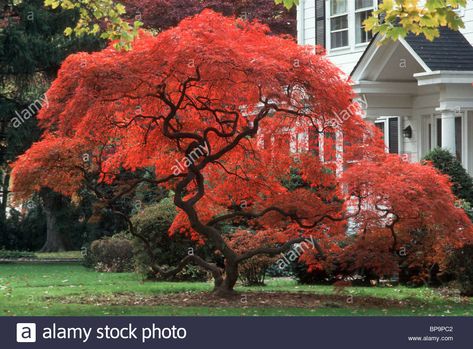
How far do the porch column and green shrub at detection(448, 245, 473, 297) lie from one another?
519 cm

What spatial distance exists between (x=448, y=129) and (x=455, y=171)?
1102 mm

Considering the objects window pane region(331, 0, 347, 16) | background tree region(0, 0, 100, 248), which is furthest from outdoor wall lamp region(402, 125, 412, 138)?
background tree region(0, 0, 100, 248)

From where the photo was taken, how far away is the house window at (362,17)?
25984 mm

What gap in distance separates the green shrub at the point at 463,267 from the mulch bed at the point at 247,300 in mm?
1226

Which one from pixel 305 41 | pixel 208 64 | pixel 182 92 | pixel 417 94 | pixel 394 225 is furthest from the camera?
pixel 305 41

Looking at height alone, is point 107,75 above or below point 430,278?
above

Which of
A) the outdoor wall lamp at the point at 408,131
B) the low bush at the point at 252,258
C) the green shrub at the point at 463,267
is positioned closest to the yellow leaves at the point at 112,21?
the low bush at the point at 252,258

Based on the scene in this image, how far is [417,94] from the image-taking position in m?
24.7

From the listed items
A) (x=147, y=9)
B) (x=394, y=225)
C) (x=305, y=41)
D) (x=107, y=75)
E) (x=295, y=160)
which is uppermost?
(x=147, y=9)

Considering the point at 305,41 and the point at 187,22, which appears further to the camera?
the point at 305,41

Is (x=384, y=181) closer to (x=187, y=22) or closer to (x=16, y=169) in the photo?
(x=187, y=22)

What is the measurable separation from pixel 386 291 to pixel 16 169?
23.4 feet

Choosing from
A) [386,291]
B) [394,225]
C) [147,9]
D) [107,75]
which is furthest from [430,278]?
[147,9]

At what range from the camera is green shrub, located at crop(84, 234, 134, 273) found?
25875 mm
